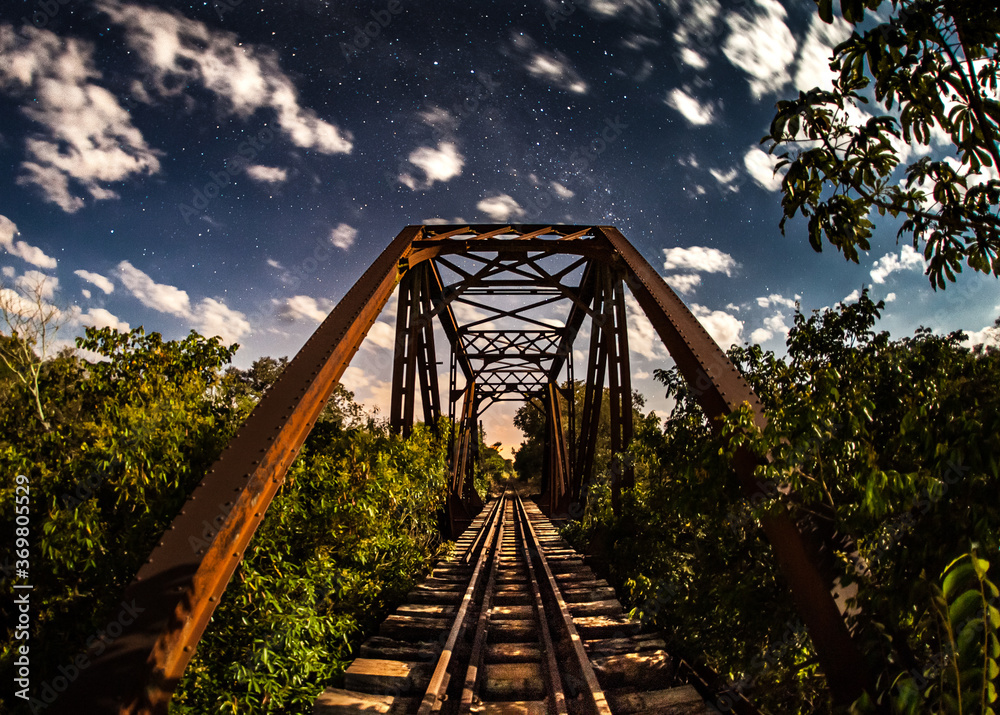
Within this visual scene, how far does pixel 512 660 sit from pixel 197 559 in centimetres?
312

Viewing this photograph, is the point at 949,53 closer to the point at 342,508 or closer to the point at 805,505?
the point at 805,505

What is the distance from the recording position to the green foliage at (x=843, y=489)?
83.9 inches

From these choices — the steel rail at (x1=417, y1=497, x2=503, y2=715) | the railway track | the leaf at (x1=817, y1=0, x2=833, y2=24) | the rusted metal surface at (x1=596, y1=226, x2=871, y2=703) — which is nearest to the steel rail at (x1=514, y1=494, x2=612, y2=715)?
the railway track

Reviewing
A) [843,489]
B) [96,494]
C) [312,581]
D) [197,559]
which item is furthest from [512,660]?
Result: [96,494]

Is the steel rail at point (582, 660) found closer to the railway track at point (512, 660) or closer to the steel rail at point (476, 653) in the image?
the railway track at point (512, 660)

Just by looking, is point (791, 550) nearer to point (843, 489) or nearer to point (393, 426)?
point (843, 489)

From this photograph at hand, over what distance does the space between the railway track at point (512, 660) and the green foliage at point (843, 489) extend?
0.51 m

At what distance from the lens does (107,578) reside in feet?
12.6

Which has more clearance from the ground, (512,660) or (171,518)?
(171,518)

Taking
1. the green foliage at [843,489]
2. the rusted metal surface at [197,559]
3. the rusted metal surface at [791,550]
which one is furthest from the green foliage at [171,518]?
the rusted metal surface at [791,550]

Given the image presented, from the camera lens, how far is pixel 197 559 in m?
3.08

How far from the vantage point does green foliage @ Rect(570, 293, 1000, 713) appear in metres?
2.13

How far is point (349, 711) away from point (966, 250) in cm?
516

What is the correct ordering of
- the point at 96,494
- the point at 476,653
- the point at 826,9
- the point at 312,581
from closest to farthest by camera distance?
the point at 826,9 < the point at 96,494 < the point at 476,653 < the point at 312,581
